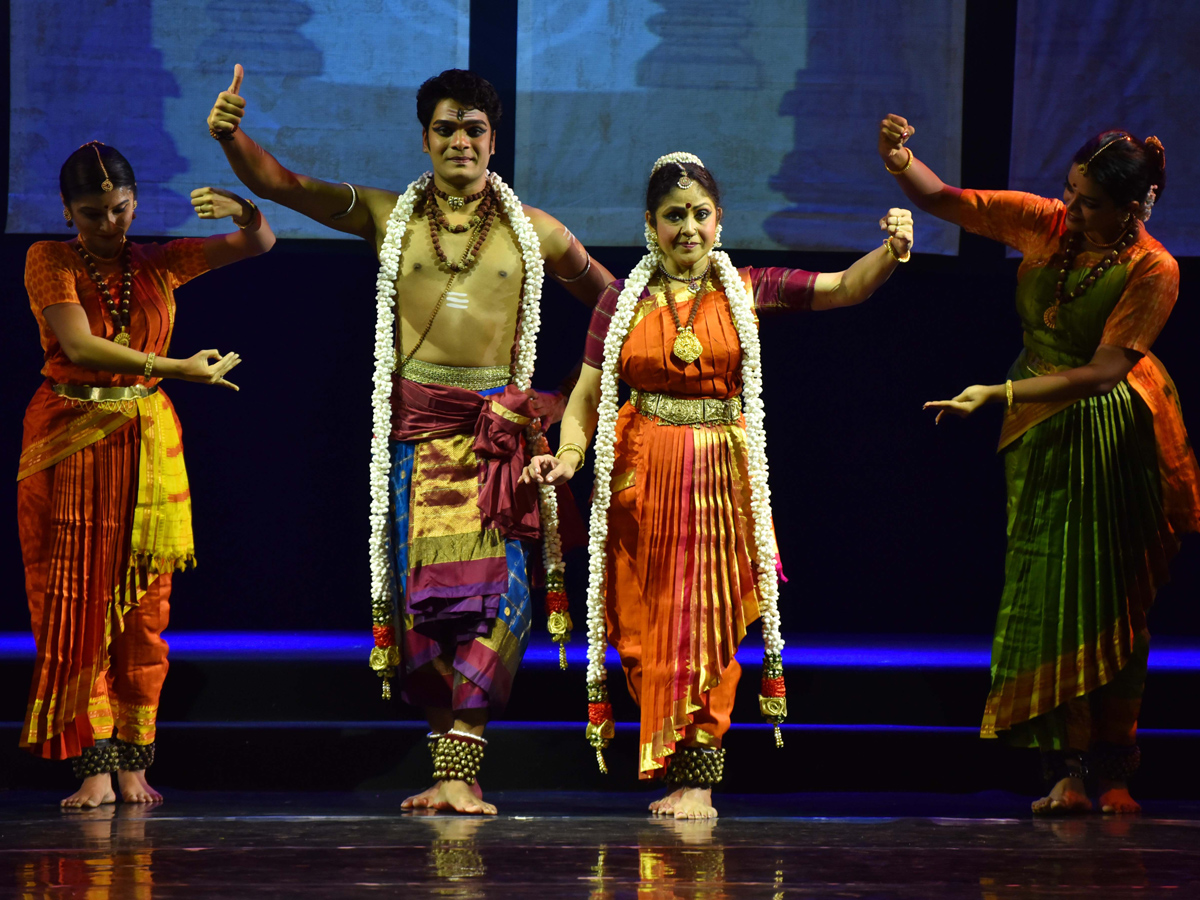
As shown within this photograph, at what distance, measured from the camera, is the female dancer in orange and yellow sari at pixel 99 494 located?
10.8 feet

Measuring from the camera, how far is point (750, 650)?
4258 millimetres

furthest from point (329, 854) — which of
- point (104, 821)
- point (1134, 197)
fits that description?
point (1134, 197)

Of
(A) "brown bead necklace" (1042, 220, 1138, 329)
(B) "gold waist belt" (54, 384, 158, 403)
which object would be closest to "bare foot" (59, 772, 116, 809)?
(B) "gold waist belt" (54, 384, 158, 403)

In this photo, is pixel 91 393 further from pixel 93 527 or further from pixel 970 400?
pixel 970 400

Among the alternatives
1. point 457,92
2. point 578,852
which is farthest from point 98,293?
point 578,852

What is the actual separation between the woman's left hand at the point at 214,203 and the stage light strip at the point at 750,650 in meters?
1.17

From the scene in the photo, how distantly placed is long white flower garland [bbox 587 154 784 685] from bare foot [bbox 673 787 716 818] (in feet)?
1.01

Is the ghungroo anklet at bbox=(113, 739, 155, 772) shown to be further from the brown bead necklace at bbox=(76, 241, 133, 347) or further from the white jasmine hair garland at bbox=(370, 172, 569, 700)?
the brown bead necklace at bbox=(76, 241, 133, 347)

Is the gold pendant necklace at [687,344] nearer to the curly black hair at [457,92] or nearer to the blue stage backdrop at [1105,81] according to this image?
the curly black hair at [457,92]

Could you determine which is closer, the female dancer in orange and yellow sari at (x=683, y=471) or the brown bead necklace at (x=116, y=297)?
the female dancer in orange and yellow sari at (x=683, y=471)

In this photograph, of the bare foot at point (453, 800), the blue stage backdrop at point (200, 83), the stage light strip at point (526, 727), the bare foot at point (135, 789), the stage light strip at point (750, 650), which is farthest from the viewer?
the blue stage backdrop at point (200, 83)

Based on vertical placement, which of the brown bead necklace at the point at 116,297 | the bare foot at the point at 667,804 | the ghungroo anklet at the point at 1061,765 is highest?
the brown bead necklace at the point at 116,297

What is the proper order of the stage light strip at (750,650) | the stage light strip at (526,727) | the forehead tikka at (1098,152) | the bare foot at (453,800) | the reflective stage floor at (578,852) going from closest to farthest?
the reflective stage floor at (578,852), the bare foot at (453,800), the forehead tikka at (1098,152), the stage light strip at (526,727), the stage light strip at (750,650)

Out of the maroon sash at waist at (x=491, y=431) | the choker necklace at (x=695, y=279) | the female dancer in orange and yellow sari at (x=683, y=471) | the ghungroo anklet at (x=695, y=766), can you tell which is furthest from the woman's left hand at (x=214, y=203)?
the ghungroo anklet at (x=695, y=766)
